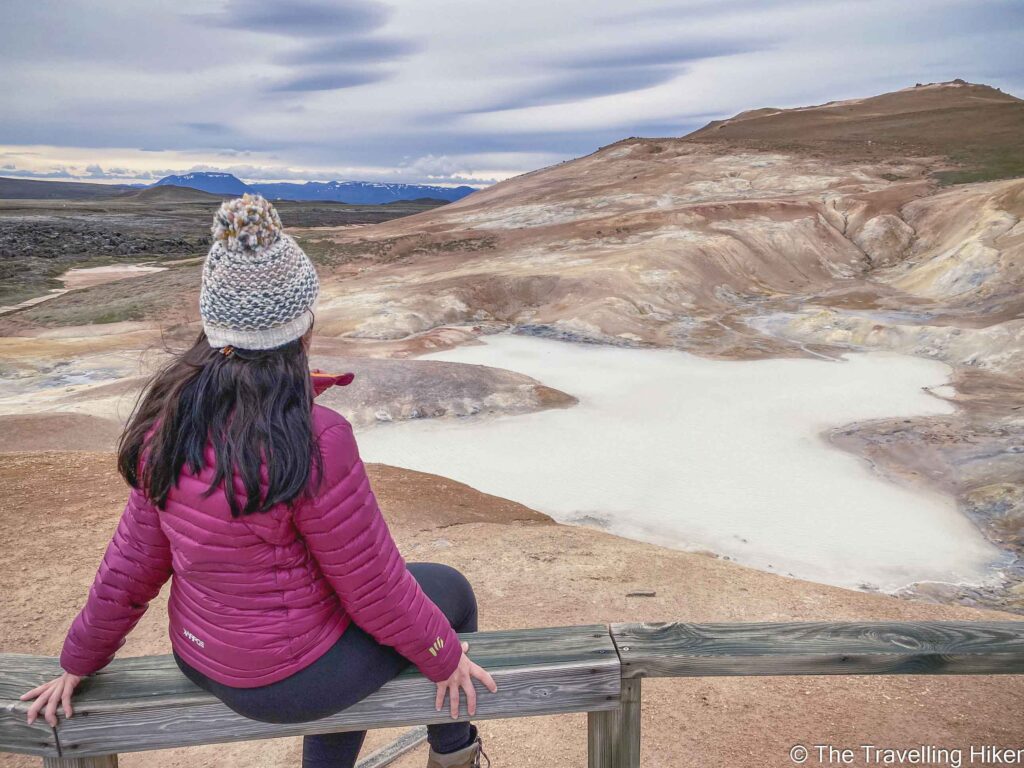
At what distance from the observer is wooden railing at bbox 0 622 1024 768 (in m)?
2.38

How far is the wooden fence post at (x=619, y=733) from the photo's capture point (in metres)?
2.56

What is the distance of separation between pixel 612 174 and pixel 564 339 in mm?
28110

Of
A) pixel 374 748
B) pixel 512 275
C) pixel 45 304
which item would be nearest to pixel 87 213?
pixel 45 304

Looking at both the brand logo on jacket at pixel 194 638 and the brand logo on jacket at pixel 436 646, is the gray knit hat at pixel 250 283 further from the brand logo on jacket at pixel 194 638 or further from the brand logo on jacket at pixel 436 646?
the brand logo on jacket at pixel 436 646

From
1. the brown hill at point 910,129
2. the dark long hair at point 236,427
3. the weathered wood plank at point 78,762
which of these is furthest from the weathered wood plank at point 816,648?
the brown hill at point 910,129

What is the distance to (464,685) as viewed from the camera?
7.82 ft

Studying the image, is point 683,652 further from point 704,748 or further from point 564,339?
point 564,339

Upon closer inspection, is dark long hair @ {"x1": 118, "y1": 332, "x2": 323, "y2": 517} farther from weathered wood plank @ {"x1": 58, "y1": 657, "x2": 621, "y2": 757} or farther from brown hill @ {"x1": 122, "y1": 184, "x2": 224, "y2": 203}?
brown hill @ {"x1": 122, "y1": 184, "x2": 224, "y2": 203}

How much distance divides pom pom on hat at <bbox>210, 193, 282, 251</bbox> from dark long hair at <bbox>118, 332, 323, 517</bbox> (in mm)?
316

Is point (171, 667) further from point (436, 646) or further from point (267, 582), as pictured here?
point (436, 646)

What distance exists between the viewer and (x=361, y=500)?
85.5 inches

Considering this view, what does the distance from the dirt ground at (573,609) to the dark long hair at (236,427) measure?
2823 mm

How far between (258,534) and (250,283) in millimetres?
729

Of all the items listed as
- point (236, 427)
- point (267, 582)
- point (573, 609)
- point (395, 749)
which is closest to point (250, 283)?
point (236, 427)
